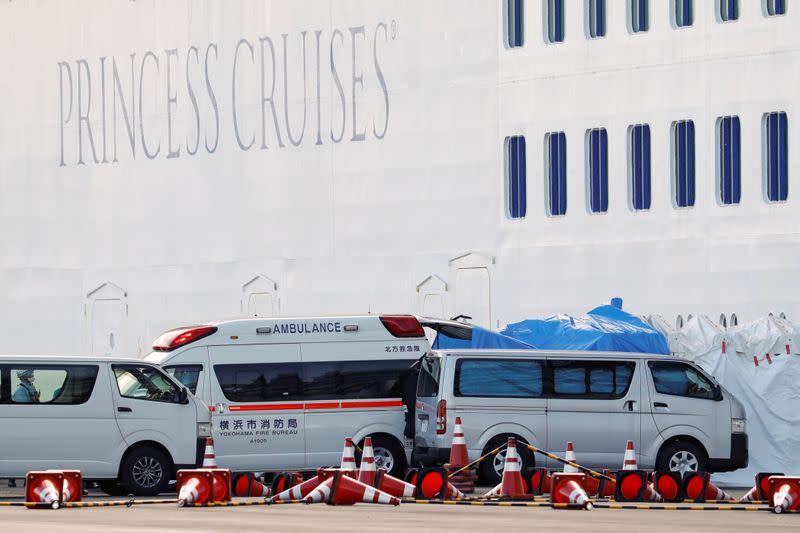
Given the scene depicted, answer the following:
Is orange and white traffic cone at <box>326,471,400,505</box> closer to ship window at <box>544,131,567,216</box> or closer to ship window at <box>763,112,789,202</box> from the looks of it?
ship window at <box>763,112,789,202</box>

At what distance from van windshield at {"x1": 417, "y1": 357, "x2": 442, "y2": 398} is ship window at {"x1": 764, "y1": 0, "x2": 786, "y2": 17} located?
13.9 meters

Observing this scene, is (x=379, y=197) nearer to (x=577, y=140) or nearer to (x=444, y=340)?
(x=577, y=140)

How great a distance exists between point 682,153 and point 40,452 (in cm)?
1764

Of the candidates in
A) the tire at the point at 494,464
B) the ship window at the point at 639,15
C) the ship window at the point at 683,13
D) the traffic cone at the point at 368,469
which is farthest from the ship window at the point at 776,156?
the traffic cone at the point at 368,469

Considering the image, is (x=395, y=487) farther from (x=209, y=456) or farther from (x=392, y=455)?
(x=392, y=455)

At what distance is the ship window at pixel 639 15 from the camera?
35812 millimetres

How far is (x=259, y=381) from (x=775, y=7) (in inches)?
604

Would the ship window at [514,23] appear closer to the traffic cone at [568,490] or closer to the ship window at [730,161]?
the ship window at [730,161]

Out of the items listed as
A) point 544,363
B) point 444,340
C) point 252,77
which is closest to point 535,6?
point 252,77

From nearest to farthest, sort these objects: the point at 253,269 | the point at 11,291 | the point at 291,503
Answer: the point at 291,503
the point at 253,269
the point at 11,291

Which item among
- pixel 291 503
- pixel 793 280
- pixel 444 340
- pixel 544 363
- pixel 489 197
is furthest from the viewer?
pixel 489 197

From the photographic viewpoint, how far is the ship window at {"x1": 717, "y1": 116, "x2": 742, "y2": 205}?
112 ft

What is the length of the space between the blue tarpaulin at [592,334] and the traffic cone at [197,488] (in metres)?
11.0

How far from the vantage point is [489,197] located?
37844 mm
